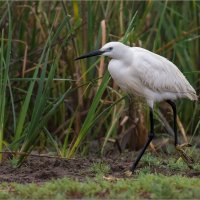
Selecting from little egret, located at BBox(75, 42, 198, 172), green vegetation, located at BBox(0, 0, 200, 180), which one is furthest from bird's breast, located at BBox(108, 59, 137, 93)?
green vegetation, located at BBox(0, 0, 200, 180)

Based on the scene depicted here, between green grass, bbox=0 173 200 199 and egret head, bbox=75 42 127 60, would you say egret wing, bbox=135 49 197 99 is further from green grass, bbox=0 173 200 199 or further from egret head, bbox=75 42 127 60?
green grass, bbox=0 173 200 199

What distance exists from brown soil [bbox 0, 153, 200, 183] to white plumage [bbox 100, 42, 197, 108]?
65cm

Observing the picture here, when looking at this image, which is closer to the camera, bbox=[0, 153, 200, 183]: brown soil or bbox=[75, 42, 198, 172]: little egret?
bbox=[0, 153, 200, 183]: brown soil

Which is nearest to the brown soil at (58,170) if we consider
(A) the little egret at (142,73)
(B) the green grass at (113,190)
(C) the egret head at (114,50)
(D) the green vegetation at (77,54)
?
(A) the little egret at (142,73)

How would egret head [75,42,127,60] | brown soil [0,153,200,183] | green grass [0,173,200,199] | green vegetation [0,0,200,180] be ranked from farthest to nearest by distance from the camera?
green vegetation [0,0,200,180]
egret head [75,42,127,60]
brown soil [0,153,200,183]
green grass [0,173,200,199]

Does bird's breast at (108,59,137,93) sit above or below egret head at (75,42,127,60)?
below

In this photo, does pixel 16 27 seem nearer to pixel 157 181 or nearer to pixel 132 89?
pixel 132 89

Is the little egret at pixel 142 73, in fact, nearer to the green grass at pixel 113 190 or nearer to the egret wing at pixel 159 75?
the egret wing at pixel 159 75

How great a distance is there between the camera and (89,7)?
7.50 meters

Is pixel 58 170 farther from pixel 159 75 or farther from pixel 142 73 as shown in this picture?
pixel 159 75

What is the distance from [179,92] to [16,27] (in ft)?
8.32

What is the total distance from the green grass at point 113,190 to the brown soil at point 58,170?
57 cm

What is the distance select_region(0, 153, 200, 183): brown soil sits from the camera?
5910mm

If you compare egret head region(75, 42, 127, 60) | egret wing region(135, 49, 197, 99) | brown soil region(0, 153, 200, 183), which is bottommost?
brown soil region(0, 153, 200, 183)
